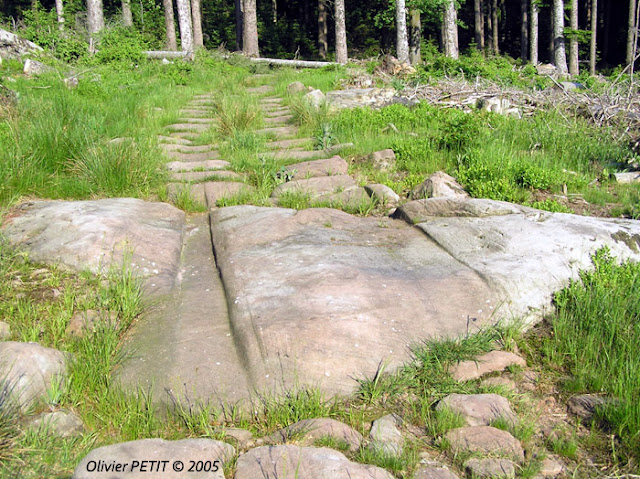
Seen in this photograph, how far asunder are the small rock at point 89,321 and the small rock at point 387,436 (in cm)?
162

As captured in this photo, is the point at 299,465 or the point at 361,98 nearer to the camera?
the point at 299,465

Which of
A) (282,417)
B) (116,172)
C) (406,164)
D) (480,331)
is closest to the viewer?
(282,417)

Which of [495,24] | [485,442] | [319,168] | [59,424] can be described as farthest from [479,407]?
[495,24]

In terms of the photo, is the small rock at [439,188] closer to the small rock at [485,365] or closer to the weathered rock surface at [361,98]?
the small rock at [485,365]

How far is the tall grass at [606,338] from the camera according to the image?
8.62 feet

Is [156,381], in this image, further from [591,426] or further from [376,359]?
[591,426]

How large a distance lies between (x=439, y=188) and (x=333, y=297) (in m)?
2.52

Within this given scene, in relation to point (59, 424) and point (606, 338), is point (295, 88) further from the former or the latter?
point (59, 424)

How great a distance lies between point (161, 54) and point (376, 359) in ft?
47.8

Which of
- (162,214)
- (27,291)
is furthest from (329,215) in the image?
(27,291)

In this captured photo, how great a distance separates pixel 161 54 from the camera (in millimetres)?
15516

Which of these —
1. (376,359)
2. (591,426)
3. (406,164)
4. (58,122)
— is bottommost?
(591,426)

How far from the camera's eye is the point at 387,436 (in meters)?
2.58

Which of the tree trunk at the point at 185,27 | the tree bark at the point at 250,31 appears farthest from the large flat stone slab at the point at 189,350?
the tree bark at the point at 250,31
